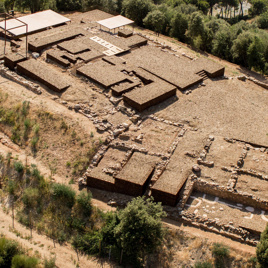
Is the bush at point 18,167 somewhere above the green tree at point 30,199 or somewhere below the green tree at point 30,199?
above

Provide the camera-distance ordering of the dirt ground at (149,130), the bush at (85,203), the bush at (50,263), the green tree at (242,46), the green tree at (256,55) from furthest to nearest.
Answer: the green tree at (242,46) < the green tree at (256,55) < the bush at (85,203) < the dirt ground at (149,130) < the bush at (50,263)

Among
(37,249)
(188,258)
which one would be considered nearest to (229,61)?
(188,258)

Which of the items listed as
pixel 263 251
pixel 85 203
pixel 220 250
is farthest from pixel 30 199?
pixel 263 251

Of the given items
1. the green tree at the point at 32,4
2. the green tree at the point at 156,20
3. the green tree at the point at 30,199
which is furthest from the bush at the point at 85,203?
the green tree at the point at 32,4

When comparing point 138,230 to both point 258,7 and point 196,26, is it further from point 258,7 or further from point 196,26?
point 258,7

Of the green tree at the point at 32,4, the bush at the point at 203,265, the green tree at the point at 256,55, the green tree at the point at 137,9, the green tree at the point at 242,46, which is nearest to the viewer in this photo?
the bush at the point at 203,265

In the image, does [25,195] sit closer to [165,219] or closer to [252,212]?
[165,219]

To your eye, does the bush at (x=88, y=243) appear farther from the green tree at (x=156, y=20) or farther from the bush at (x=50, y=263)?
the green tree at (x=156, y=20)
